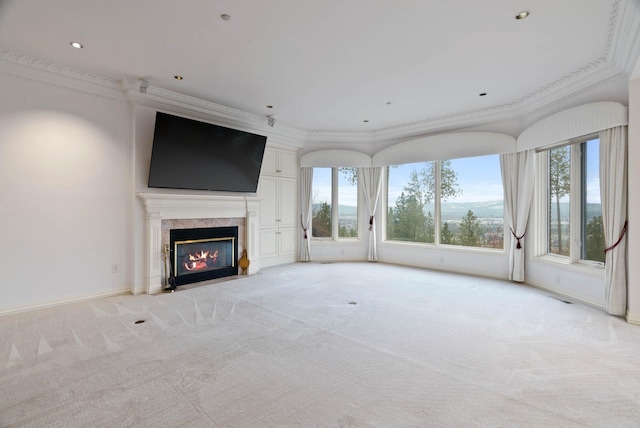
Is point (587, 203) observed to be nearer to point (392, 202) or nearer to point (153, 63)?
point (392, 202)

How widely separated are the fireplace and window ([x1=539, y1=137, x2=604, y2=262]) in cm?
537

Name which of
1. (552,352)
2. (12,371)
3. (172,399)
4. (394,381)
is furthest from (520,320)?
(12,371)

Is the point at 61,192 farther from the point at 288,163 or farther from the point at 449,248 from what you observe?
the point at 449,248

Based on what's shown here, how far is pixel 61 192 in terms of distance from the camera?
3.82 metres

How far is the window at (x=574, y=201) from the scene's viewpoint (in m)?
4.03

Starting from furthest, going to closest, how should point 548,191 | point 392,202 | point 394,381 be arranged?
1. point 392,202
2. point 548,191
3. point 394,381

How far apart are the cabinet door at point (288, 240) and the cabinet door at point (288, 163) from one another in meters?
1.27

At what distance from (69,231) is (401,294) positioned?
15.0 ft

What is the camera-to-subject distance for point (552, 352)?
260 cm

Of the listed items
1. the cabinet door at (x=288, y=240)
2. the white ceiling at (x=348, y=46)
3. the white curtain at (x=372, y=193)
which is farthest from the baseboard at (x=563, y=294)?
the cabinet door at (x=288, y=240)

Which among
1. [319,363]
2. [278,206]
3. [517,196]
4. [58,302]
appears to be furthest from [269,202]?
[517,196]

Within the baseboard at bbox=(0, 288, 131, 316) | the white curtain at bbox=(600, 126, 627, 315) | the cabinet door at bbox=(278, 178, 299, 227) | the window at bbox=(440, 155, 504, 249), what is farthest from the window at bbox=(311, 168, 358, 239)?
the white curtain at bbox=(600, 126, 627, 315)

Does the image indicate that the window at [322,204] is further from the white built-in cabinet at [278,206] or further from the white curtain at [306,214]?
the white built-in cabinet at [278,206]

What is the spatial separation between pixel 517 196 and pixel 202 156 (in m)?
5.30
